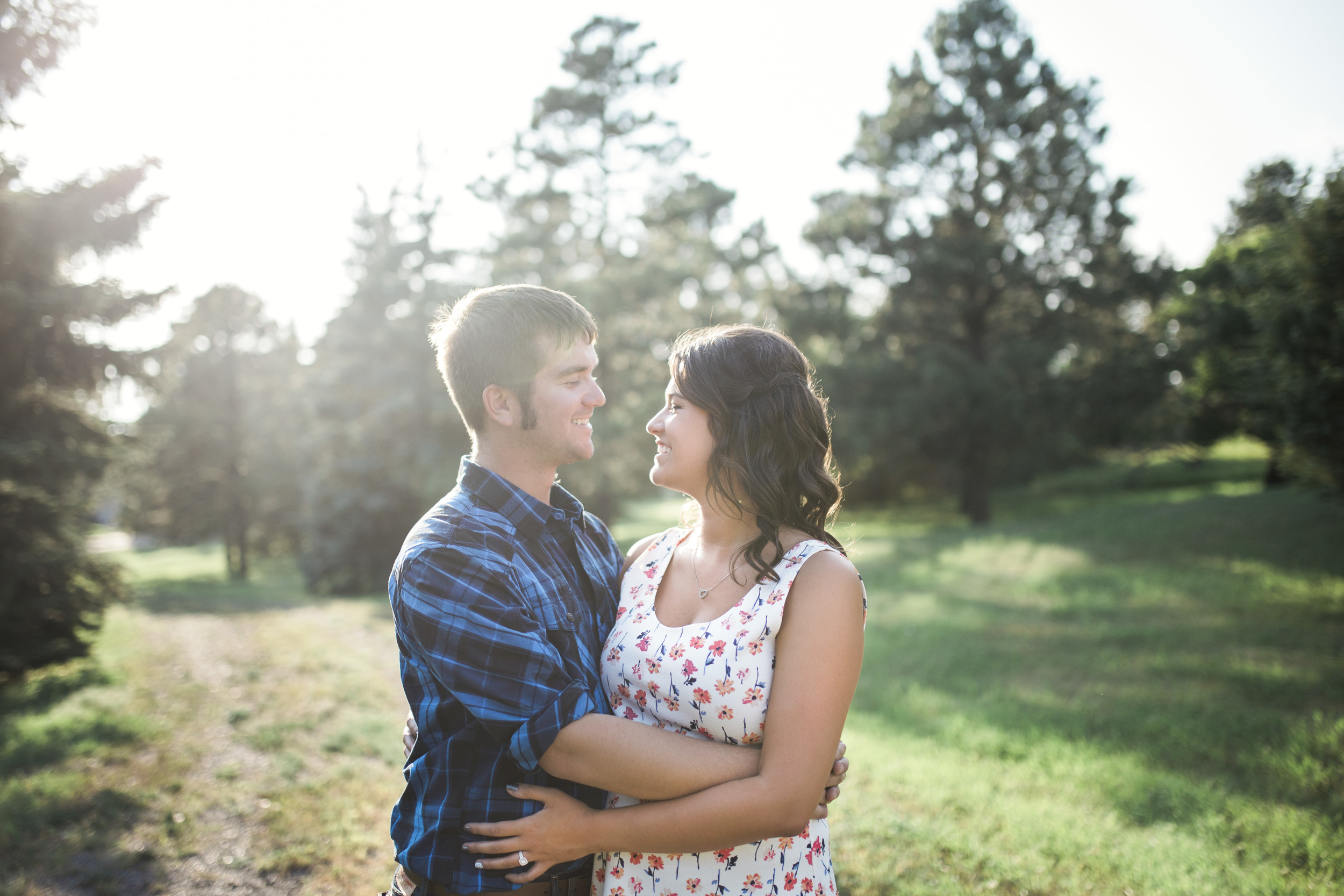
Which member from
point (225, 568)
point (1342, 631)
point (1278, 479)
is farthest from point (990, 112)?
point (225, 568)

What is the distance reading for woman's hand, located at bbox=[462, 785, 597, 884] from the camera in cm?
199

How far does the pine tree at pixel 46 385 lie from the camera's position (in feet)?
30.7

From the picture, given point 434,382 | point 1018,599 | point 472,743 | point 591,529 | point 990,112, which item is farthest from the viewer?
point 990,112

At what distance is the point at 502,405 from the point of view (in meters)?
2.47

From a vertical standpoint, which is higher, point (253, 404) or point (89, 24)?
point (89, 24)

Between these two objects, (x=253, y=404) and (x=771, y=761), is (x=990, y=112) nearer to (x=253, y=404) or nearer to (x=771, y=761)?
(x=771, y=761)

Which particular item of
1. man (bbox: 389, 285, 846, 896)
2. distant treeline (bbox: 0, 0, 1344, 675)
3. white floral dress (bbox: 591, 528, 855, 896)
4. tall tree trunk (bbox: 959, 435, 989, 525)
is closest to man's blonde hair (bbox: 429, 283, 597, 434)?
man (bbox: 389, 285, 846, 896)

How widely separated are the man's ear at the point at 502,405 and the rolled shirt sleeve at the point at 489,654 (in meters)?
0.56

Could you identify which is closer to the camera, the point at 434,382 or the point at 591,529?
the point at 591,529

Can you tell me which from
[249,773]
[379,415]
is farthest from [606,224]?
[249,773]

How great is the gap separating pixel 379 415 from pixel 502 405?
60.0ft

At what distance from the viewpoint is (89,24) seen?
996cm

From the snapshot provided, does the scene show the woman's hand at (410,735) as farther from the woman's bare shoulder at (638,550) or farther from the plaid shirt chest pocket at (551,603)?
the woman's bare shoulder at (638,550)

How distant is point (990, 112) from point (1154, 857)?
72.3 feet
